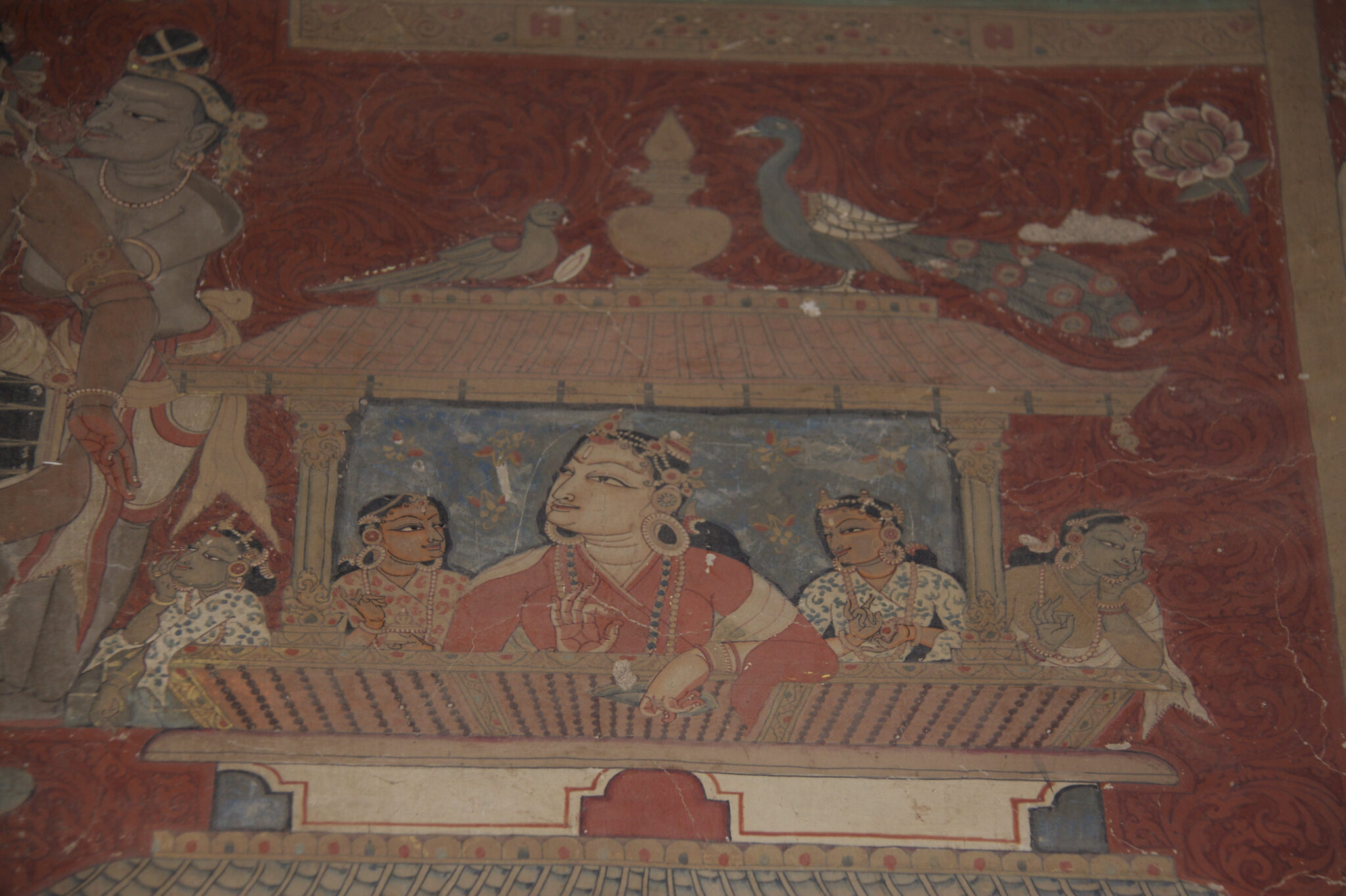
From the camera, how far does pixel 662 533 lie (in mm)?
3176

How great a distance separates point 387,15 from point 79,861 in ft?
8.92

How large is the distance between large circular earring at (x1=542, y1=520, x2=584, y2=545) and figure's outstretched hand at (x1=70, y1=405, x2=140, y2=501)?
119cm

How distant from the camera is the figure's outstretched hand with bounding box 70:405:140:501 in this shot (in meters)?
3.17

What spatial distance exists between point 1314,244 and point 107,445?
147 inches

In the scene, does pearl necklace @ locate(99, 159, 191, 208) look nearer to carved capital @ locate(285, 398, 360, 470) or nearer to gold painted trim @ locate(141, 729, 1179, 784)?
carved capital @ locate(285, 398, 360, 470)

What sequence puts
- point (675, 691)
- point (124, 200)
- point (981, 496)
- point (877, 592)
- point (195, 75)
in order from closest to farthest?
point (675, 691)
point (877, 592)
point (981, 496)
point (124, 200)
point (195, 75)

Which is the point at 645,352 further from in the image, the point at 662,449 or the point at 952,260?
the point at 952,260

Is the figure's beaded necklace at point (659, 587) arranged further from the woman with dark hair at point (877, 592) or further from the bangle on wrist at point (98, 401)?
the bangle on wrist at point (98, 401)

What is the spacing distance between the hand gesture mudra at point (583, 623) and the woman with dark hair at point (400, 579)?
0.29 meters

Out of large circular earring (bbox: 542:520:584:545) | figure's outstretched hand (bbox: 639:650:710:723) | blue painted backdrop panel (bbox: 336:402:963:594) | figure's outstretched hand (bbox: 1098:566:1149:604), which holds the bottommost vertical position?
figure's outstretched hand (bbox: 639:650:710:723)

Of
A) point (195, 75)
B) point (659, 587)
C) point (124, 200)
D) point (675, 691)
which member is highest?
point (195, 75)

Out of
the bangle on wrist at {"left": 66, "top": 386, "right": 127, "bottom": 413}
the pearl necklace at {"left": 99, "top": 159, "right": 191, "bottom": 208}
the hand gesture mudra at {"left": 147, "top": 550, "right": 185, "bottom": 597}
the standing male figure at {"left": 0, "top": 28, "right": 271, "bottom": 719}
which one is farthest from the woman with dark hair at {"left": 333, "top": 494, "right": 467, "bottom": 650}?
the pearl necklace at {"left": 99, "top": 159, "right": 191, "bottom": 208}

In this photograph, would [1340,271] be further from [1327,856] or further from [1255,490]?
[1327,856]

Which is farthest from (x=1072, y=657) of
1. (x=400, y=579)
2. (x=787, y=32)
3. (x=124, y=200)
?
(x=124, y=200)
